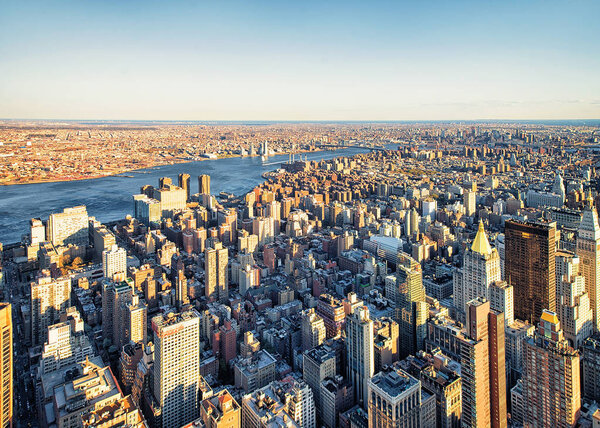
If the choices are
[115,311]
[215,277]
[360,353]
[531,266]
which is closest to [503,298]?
[531,266]

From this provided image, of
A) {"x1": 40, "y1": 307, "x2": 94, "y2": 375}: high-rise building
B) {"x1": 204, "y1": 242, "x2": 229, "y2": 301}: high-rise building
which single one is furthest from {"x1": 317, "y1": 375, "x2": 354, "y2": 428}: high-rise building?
{"x1": 204, "y1": 242, "x2": 229, "y2": 301}: high-rise building

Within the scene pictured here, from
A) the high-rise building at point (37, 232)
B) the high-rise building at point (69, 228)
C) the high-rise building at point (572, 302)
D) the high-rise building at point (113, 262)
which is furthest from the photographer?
the high-rise building at point (69, 228)

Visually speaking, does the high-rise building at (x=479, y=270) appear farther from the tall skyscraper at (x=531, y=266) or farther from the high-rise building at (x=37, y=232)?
the high-rise building at (x=37, y=232)

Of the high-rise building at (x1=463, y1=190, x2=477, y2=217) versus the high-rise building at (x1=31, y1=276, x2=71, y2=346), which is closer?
the high-rise building at (x1=31, y1=276, x2=71, y2=346)

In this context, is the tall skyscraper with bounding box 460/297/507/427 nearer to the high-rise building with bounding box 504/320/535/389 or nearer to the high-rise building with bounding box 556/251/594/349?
the high-rise building with bounding box 504/320/535/389

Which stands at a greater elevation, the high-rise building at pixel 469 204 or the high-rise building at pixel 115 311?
the high-rise building at pixel 469 204

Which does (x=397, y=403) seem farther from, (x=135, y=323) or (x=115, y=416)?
(x=135, y=323)

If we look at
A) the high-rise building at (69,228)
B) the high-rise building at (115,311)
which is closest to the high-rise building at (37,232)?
the high-rise building at (69,228)

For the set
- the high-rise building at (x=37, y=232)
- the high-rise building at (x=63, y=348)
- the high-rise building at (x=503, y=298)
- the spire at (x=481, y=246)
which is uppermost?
the spire at (x=481, y=246)
